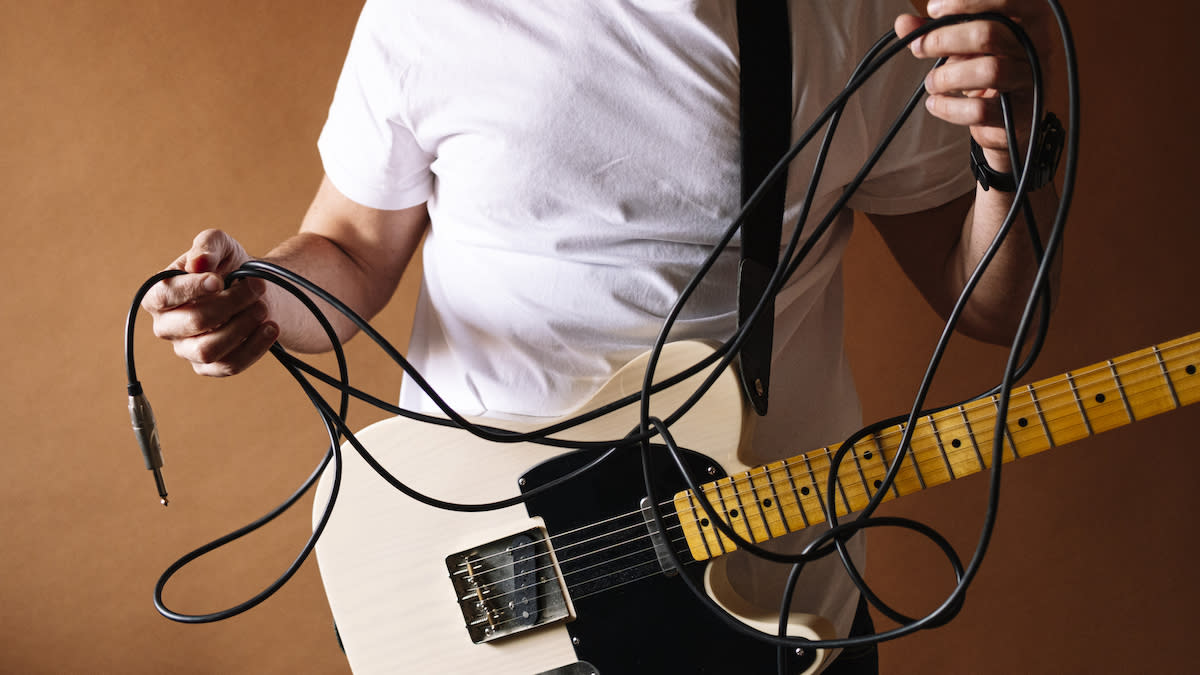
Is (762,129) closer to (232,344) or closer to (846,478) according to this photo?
(846,478)

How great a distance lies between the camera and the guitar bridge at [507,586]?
2.33 ft

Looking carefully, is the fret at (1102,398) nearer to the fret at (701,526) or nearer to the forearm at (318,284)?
the fret at (701,526)

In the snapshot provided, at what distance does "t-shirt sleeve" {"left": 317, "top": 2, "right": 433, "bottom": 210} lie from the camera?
0.73m

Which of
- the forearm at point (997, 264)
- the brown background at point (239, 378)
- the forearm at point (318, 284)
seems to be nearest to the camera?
the forearm at point (997, 264)

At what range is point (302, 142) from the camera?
4.82 ft

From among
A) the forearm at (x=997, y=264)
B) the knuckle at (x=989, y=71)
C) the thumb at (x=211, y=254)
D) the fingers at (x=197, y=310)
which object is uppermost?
the thumb at (x=211, y=254)

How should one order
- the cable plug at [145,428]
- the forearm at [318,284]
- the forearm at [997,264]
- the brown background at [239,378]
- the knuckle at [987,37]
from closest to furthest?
1. the knuckle at [987,37]
2. the cable plug at [145,428]
3. the forearm at [997,264]
4. the forearm at [318,284]
5. the brown background at [239,378]

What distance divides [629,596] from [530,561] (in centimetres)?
9

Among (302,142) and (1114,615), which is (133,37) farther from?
(1114,615)

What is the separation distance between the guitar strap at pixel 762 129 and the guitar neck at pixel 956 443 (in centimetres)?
11

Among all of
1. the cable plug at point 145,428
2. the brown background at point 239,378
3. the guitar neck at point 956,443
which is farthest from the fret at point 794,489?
the brown background at point 239,378

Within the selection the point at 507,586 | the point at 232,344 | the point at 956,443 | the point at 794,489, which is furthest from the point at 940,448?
the point at 232,344

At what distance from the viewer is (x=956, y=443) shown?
22.3 inches

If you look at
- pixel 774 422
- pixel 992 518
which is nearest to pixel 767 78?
pixel 774 422
